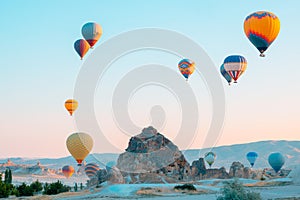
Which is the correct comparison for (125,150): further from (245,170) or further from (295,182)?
(295,182)

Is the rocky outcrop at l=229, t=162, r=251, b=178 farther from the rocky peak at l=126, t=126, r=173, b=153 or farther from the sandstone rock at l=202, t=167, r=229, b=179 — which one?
the rocky peak at l=126, t=126, r=173, b=153

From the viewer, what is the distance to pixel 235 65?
52625 mm

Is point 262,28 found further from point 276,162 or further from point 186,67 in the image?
point 276,162

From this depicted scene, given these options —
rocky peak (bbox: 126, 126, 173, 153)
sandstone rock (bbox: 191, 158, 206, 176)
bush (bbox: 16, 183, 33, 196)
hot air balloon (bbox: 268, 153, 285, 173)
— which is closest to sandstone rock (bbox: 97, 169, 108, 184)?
rocky peak (bbox: 126, 126, 173, 153)

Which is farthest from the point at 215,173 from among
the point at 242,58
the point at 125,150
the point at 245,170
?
the point at 242,58

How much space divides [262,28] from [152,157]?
69.4ft

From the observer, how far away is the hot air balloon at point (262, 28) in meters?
44.3

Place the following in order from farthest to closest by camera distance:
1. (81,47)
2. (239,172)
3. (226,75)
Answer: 1. (239,172)
2. (81,47)
3. (226,75)

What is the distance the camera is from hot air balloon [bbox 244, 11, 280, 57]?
4431 centimetres

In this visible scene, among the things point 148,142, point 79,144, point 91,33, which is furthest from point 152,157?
point 91,33

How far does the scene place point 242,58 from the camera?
174ft

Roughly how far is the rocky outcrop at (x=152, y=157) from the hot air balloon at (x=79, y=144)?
4.56m

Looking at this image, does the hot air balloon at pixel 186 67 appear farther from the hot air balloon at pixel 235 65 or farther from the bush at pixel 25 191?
the bush at pixel 25 191

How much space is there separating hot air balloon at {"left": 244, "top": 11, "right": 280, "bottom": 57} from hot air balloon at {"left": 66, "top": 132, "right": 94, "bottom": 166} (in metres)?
24.7
